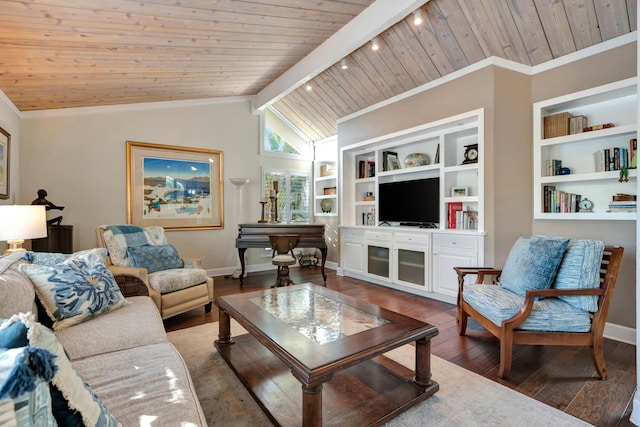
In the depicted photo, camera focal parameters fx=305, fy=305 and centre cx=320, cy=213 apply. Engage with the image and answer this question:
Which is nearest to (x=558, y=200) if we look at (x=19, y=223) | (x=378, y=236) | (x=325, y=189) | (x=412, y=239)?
(x=412, y=239)

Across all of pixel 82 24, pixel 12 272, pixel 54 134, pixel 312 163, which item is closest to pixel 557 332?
pixel 12 272

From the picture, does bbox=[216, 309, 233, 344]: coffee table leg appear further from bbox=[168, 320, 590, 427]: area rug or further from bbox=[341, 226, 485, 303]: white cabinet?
bbox=[341, 226, 485, 303]: white cabinet

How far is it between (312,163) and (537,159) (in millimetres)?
3993

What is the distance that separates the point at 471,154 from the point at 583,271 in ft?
5.92

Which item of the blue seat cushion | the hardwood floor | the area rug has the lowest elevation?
the hardwood floor

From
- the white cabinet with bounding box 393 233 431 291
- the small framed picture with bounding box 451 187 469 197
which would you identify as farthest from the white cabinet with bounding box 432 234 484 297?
the small framed picture with bounding box 451 187 469 197

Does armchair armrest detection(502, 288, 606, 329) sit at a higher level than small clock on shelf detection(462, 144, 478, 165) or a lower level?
lower

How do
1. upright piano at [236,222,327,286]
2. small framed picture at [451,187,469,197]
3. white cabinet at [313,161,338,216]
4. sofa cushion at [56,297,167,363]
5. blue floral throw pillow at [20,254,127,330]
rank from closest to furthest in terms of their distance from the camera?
1. sofa cushion at [56,297,167,363]
2. blue floral throw pillow at [20,254,127,330]
3. small framed picture at [451,187,469,197]
4. upright piano at [236,222,327,286]
5. white cabinet at [313,161,338,216]

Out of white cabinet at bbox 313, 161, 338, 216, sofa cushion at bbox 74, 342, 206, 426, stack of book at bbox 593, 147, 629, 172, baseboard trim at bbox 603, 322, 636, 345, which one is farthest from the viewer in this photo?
white cabinet at bbox 313, 161, 338, 216

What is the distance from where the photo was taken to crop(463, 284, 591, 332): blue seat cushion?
80.5 inches

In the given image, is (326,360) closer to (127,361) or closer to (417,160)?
(127,361)

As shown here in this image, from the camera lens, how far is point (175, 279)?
2.96 m

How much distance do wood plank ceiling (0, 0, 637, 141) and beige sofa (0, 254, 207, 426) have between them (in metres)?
1.84

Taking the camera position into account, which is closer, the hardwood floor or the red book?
the hardwood floor
